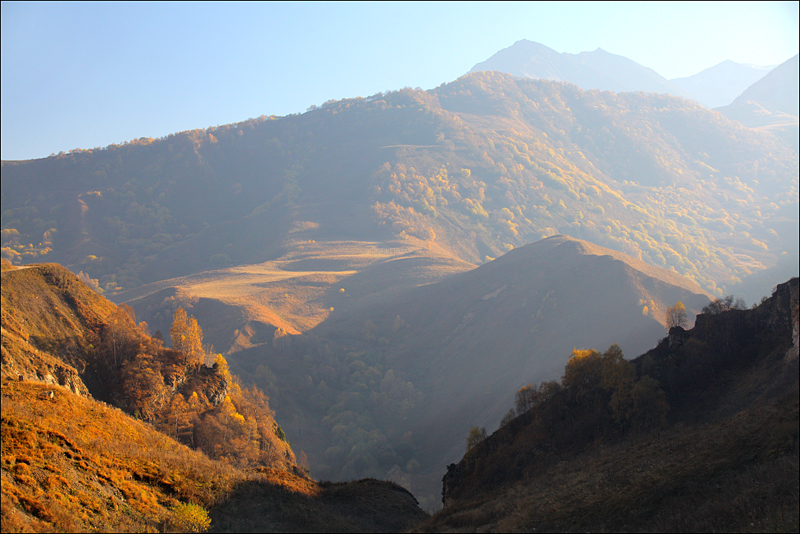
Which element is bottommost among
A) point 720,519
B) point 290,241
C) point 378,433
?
point 378,433

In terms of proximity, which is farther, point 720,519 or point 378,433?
point 378,433

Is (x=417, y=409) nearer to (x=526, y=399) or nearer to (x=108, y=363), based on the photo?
(x=526, y=399)

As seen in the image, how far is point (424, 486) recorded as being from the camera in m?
62.2

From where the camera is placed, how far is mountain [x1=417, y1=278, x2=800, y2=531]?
45.5ft


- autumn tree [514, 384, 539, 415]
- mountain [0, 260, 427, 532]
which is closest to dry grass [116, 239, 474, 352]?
mountain [0, 260, 427, 532]

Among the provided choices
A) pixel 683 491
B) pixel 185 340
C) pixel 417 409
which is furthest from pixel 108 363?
pixel 417 409

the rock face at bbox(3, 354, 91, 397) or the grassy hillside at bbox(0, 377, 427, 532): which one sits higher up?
the rock face at bbox(3, 354, 91, 397)

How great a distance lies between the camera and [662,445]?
65.9ft

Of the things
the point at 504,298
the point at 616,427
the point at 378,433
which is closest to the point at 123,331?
the point at 616,427

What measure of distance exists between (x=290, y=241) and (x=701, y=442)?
172 m

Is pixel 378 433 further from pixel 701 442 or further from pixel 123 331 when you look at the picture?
pixel 701 442

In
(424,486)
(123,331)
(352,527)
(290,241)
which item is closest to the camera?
(352,527)

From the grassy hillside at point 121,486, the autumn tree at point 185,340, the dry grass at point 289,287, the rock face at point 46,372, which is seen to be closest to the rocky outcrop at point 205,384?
the autumn tree at point 185,340

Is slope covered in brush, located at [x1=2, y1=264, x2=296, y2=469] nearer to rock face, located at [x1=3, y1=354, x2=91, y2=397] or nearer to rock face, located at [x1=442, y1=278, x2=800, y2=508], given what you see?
rock face, located at [x1=3, y1=354, x2=91, y2=397]
